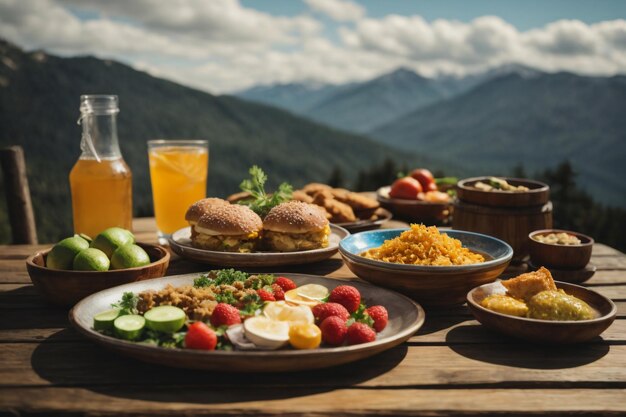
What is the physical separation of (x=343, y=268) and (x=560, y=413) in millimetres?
1745

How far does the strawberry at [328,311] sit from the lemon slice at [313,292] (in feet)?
0.66

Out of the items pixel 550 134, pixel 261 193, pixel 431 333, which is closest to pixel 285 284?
pixel 431 333

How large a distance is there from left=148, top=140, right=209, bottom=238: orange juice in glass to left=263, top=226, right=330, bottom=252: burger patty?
0.90m

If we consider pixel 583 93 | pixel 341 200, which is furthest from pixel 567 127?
pixel 341 200

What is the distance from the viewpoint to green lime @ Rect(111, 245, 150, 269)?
8.71ft

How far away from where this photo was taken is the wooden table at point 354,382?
1714 mm

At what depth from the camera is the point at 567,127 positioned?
14788 centimetres

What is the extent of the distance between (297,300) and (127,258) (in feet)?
2.89

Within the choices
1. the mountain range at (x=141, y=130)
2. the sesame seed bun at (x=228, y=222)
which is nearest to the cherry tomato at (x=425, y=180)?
the sesame seed bun at (x=228, y=222)

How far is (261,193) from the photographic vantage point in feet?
12.2

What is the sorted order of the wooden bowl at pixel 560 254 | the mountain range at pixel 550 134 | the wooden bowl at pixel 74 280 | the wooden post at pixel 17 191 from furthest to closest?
the mountain range at pixel 550 134 → the wooden post at pixel 17 191 → the wooden bowl at pixel 560 254 → the wooden bowl at pixel 74 280

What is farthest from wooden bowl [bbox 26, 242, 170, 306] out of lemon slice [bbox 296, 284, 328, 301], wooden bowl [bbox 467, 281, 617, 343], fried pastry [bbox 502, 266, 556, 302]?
fried pastry [bbox 502, 266, 556, 302]

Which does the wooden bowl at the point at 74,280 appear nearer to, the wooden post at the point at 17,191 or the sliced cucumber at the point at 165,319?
the sliced cucumber at the point at 165,319

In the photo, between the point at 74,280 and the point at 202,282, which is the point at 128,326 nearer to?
the point at 202,282
